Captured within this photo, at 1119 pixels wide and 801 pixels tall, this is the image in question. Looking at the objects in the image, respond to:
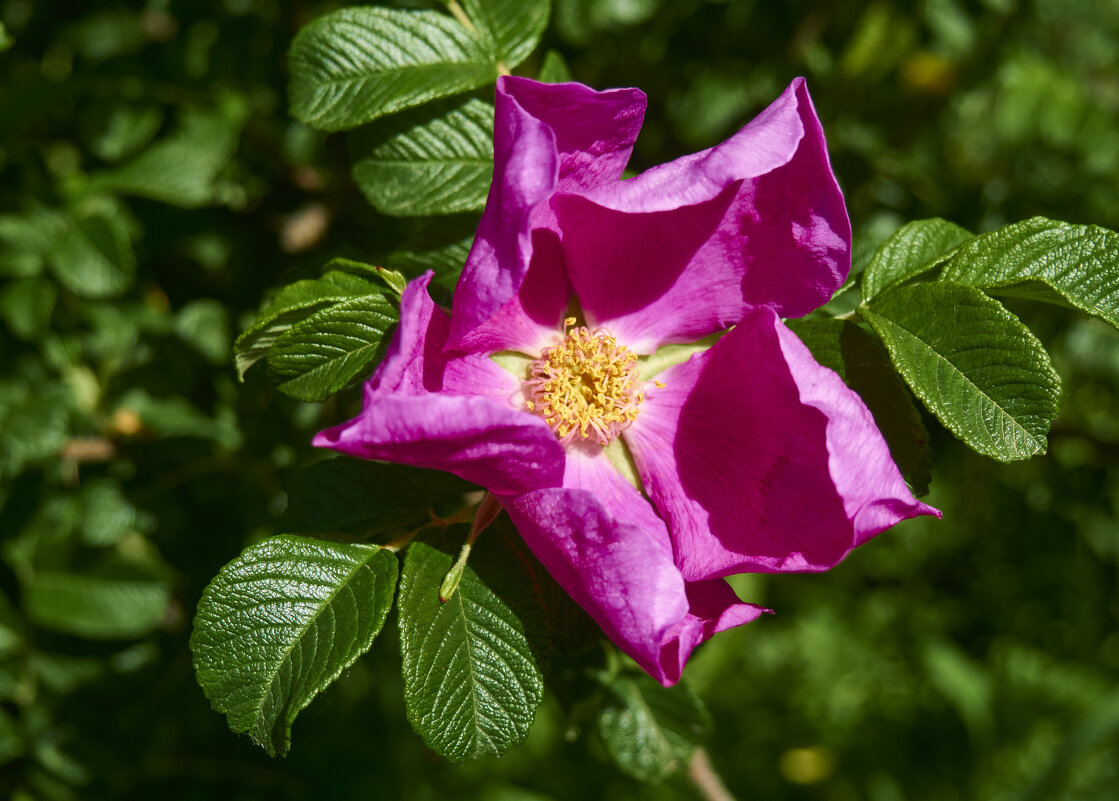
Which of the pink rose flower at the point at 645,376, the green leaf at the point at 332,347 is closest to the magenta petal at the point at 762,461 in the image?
the pink rose flower at the point at 645,376

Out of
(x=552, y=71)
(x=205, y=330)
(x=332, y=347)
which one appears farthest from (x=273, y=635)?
(x=205, y=330)

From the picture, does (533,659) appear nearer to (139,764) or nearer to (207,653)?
(207,653)

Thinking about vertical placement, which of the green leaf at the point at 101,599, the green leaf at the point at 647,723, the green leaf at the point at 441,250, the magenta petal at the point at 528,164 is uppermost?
the magenta petal at the point at 528,164

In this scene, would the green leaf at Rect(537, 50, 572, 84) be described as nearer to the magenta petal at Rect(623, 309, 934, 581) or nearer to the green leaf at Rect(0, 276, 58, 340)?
the magenta petal at Rect(623, 309, 934, 581)

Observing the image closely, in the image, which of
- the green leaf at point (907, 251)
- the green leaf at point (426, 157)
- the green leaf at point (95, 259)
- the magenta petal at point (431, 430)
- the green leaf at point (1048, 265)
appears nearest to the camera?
the magenta petal at point (431, 430)

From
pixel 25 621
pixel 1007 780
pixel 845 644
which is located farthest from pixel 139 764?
pixel 1007 780

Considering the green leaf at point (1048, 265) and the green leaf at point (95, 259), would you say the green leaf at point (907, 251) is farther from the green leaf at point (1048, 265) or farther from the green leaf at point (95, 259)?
the green leaf at point (95, 259)
